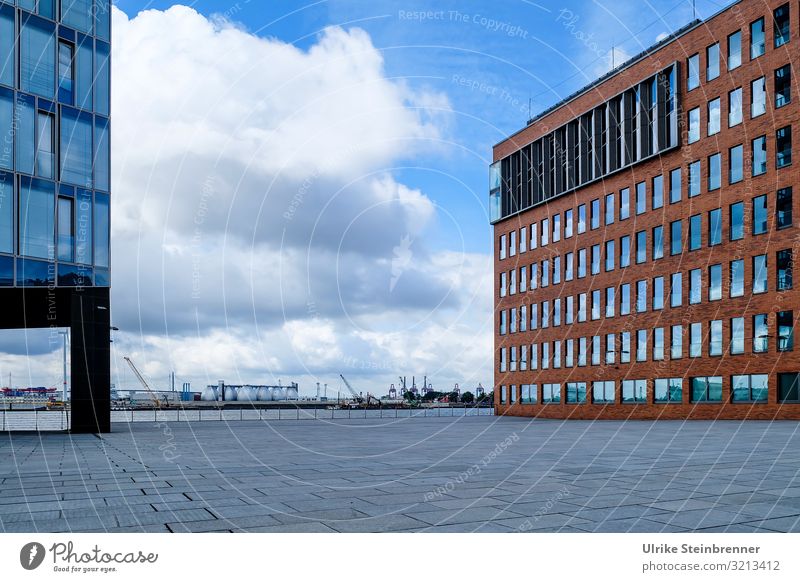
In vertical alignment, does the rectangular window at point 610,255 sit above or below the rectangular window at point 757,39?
below

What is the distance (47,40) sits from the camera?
30391mm

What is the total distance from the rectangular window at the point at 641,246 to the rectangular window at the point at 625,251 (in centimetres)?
94

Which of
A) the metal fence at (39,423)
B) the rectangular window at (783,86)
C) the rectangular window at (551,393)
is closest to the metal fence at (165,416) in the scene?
the metal fence at (39,423)

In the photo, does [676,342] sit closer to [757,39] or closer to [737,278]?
[737,278]

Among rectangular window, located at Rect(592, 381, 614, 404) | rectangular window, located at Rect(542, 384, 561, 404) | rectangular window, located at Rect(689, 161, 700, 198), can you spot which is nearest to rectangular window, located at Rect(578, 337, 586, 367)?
rectangular window, located at Rect(592, 381, 614, 404)

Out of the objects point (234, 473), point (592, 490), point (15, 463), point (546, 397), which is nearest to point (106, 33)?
point (15, 463)

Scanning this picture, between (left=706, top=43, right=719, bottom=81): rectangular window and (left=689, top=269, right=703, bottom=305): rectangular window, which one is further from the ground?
(left=706, top=43, right=719, bottom=81): rectangular window

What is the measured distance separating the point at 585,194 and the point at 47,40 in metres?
48.9

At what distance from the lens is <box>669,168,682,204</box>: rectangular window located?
56.9 metres

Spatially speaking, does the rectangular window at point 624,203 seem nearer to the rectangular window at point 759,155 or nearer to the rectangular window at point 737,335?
the rectangular window at point 759,155

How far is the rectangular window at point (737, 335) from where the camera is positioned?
5025cm

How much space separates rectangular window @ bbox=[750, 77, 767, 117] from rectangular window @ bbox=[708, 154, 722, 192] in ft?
13.7

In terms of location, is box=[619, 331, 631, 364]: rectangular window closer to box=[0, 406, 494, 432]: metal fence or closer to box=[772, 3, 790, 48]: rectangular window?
box=[0, 406, 494, 432]: metal fence

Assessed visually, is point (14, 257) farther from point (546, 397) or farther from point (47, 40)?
point (546, 397)
